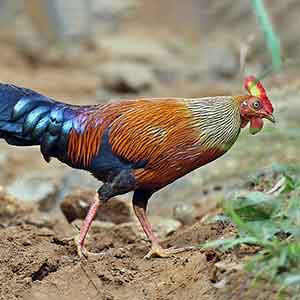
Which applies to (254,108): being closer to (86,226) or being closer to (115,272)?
(86,226)

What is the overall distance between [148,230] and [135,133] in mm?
545

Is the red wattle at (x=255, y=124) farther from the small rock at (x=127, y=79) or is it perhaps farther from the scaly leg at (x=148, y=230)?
the small rock at (x=127, y=79)

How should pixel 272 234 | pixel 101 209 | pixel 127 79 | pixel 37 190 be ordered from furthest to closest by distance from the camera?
pixel 127 79
pixel 37 190
pixel 101 209
pixel 272 234

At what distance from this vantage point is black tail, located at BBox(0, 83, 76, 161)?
4543mm

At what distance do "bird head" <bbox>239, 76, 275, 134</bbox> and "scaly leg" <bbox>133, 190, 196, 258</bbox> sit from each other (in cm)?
67

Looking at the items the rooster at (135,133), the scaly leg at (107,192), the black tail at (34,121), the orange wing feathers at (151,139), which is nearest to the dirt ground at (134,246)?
the scaly leg at (107,192)

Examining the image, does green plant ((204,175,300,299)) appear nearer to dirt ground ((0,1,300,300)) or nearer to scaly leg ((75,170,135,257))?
dirt ground ((0,1,300,300))

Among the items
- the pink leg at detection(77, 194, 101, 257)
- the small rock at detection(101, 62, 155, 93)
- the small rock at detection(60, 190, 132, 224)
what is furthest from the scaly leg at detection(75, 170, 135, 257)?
the small rock at detection(101, 62, 155, 93)

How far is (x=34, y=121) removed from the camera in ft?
14.9

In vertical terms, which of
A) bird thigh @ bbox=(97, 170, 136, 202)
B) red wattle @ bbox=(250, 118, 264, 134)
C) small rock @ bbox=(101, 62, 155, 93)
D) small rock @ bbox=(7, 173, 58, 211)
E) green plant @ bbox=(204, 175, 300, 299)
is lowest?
small rock @ bbox=(101, 62, 155, 93)

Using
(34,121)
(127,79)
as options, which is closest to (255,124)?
(34,121)

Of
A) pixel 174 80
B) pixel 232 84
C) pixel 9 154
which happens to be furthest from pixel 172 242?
pixel 174 80

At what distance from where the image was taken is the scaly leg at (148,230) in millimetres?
4332

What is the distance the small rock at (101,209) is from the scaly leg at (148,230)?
4.44ft
